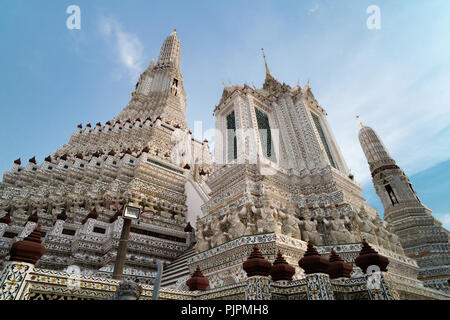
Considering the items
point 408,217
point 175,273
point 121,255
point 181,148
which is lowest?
Answer: point 121,255

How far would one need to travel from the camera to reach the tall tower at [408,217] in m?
13.7

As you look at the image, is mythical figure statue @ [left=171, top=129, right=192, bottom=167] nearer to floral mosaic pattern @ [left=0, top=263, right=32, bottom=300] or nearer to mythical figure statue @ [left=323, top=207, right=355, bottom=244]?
mythical figure statue @ [left=323, top=207, right=355, bottom=244]

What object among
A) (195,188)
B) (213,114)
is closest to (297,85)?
(213,114)

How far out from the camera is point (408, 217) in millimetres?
16766

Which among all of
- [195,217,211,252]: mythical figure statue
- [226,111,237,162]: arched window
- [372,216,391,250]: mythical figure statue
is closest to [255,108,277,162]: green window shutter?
[226,111,237,162]: arched window

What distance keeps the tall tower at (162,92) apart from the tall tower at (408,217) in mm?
19351

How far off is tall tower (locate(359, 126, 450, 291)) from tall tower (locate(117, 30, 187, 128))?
1935 cm

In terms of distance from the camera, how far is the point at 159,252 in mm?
11750

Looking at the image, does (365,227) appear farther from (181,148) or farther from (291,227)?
(181,148)

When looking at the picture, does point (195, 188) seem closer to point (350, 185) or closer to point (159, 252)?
point (159, 252)

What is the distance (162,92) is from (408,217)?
28.4 meters

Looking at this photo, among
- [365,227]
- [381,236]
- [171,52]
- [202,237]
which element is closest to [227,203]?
[202,237]
